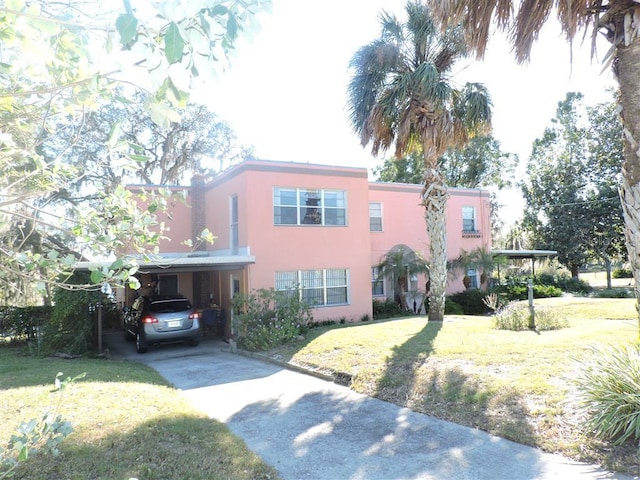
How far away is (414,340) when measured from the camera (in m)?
10.4

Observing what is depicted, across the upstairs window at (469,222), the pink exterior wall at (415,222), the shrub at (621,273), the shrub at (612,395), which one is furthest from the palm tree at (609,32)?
the shrub at (621,273)

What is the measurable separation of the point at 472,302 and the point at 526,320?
901 cm

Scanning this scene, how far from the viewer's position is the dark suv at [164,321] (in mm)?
12859

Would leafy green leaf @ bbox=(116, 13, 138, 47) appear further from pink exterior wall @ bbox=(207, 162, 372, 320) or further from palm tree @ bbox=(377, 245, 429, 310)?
palm tree @ bbox=(377, 245, 429, 310)

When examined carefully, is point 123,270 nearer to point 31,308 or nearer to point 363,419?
point 363,419

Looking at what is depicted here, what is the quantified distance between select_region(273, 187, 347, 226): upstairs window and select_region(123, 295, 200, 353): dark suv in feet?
13.8

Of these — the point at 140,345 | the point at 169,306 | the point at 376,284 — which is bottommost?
the point at 140,345

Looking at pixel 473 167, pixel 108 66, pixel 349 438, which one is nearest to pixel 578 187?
pixel 473 167

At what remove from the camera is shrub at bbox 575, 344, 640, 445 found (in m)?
4.89

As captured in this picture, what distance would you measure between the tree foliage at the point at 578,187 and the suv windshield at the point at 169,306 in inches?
1048

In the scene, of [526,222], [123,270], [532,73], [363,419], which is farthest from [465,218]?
[123,270]

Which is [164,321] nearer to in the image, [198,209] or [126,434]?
[198,209]

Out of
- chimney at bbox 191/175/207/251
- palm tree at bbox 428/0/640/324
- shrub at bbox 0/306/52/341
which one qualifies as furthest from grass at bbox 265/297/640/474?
shrub at bbox 0/306/52/341

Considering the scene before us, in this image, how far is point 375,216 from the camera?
19906 mm
